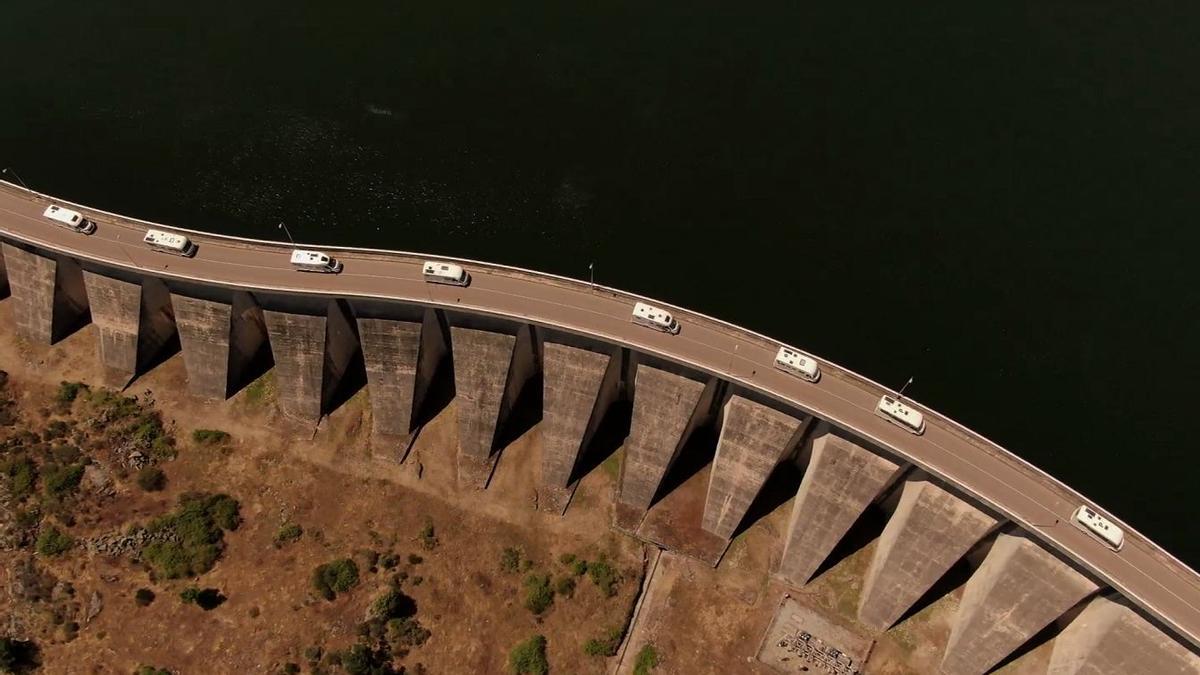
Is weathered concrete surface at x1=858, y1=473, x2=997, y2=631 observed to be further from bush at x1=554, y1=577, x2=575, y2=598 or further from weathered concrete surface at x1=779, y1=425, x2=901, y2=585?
bush at x1=554, y1=577, x2=575, y2=598

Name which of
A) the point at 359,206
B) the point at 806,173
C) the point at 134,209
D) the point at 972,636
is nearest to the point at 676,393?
the point at 972,636

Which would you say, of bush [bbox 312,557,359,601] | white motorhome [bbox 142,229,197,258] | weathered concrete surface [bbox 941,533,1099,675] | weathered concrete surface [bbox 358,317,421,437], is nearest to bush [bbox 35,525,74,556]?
bush [bbox 312,557,359,601]

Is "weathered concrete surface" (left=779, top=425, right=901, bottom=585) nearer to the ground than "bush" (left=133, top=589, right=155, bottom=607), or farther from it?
farther from it

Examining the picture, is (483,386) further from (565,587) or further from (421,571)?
(565,587)

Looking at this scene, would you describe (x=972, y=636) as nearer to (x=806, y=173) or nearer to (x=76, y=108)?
(x=806, y=173)

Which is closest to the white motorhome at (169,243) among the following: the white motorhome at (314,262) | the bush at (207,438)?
the white motorhome at (314,262)

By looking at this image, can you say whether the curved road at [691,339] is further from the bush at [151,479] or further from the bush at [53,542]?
the bush at [53,542]

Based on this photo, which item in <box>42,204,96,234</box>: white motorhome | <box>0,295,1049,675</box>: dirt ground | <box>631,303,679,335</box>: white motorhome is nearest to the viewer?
<box>631,303,679,335</box>: white motorhome

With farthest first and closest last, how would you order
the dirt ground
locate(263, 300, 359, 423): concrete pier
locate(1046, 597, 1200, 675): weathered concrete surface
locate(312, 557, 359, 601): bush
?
locate(263, 300, 359, 423): concrete pier
locate(312, 557, 359, 601): bush
the dirt ground
locate(1046, 597, 1200, 675): weathered concrete surface
